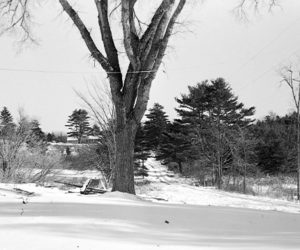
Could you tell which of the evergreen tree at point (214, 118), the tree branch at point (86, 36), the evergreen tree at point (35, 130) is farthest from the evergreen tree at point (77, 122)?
the tree branch at point (86, 36)

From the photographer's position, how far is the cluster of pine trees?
1310 inches

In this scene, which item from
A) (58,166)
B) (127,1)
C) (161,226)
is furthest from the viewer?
(58,166)

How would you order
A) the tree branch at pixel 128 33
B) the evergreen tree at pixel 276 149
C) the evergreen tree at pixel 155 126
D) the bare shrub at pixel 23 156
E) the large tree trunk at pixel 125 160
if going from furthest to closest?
the evergreen tree at pixel 155 126, the evergreen tree at pixel 276 149, the bare shrub at pixel 23 156, the tree branch at pixel 128 33, the large tree trunk at pixel 125 160

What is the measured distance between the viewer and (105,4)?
29.0 ft

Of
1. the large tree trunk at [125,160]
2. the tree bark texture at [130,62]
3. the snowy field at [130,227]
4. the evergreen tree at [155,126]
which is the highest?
the evergreen tree at [155,126]

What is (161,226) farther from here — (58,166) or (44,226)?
(58,166)

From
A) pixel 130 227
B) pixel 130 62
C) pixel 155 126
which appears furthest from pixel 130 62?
pixel 155 126

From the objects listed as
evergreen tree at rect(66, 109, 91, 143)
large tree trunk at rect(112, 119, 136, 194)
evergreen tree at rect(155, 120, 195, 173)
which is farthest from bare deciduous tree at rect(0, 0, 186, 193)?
evergreen tree at rect(66, 109, 91, 143)

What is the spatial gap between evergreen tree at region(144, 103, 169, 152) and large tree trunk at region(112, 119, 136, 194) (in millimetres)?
37253

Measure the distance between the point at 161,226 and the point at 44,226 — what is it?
4.08 ft

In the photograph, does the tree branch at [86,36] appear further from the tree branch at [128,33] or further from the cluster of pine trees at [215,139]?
the cluster of pine trees at [215,139]

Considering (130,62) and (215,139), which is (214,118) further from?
(130,62)

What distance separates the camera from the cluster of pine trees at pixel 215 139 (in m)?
33.3

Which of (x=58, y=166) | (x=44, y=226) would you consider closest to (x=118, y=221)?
(x=44, y=226)
